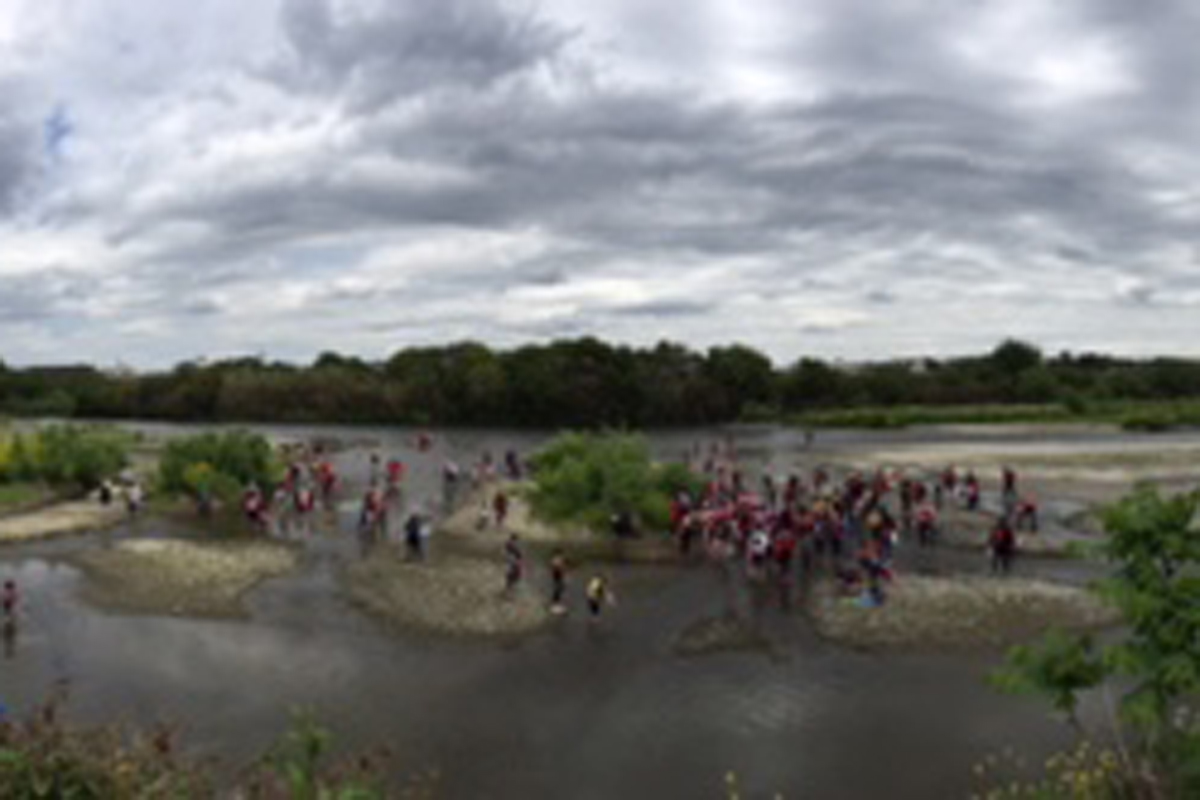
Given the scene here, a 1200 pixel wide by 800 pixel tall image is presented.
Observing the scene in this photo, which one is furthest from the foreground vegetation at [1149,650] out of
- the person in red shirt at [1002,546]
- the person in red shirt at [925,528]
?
the person in red shirt at [925,528]

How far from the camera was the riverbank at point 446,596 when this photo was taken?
25.0 m

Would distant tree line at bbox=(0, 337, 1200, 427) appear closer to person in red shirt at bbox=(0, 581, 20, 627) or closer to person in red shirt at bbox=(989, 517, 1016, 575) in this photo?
person in red shirt at bbox=(989, 517, 1016, 575)

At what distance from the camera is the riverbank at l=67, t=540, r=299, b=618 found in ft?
89.0

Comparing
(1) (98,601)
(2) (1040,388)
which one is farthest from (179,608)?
(2) (1040,388)

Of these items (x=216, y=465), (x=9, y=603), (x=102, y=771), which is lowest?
(x=9, y=603)

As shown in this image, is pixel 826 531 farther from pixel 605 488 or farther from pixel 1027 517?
pixel 1027 517

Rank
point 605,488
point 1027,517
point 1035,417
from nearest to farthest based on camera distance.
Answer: point 605,488 → point 1027,517 → point 1035,417

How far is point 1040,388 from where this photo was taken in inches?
4811

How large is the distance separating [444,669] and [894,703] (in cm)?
884

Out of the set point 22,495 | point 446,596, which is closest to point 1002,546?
point 446,596

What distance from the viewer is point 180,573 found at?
30.4 meters

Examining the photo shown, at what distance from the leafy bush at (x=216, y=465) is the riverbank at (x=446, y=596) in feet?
47.6

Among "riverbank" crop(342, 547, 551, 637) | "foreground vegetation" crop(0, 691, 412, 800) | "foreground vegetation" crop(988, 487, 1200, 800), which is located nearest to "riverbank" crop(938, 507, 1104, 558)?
"riverbank" crop(342, 547, 551, 637)

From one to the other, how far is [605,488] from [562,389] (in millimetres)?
67857
